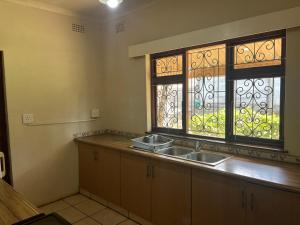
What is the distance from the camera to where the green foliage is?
7.18 ft

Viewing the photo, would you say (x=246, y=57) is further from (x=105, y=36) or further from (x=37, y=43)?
(x=37, y=43)

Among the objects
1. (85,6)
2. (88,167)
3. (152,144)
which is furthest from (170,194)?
(85,6)

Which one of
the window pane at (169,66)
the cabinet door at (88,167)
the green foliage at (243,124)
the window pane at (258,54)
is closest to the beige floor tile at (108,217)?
the cabinet door at (88,167)

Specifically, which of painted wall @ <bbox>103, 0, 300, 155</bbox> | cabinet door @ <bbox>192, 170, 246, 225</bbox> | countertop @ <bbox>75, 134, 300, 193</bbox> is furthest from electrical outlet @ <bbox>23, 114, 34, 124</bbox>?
cabinet door @ <bbox>192, 170, 246, 225</bbox>

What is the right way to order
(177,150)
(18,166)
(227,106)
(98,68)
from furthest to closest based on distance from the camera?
(98,68) → (18,166) → (177,150) → (227,106)

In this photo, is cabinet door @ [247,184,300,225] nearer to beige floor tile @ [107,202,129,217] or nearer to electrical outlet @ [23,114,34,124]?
beige floor tile @ [107,202,129,217]

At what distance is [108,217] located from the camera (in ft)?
9.21

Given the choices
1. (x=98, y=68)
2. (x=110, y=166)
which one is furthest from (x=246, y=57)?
(x=98, y=68)

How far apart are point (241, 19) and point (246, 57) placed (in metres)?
0.37

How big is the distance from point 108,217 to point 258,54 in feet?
8.32

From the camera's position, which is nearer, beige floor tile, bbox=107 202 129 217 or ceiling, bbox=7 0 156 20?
beige floor tile, bbox=107 202 129 217

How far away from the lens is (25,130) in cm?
294

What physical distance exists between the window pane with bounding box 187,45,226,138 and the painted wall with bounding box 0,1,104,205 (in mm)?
1657

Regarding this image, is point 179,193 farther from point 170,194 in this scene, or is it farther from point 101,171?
point 101,171
